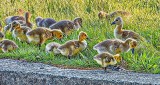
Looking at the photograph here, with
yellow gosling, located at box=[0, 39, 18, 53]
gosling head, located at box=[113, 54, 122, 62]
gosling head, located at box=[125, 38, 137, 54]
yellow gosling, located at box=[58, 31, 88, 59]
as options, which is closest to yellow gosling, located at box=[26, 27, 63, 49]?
yellow gosling, located at box=[0, 39, 18, 53]

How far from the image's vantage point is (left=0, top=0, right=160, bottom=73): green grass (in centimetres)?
786

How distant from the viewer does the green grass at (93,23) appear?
7863 millimetres

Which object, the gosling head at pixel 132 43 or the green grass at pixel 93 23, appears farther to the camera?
the gosling head at pixel 132 43

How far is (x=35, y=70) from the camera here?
24.3ft

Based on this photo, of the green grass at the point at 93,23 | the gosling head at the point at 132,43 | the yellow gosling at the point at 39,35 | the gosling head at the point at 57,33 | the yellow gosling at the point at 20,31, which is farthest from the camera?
the yellow gosling at the point at 20,31

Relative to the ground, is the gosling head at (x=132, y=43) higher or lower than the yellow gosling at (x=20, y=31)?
lower

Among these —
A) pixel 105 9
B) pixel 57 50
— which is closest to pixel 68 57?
pixel 57 50

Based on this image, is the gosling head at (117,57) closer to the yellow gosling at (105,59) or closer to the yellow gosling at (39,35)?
the yellow gosling at (105,59)

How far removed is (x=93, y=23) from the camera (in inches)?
408

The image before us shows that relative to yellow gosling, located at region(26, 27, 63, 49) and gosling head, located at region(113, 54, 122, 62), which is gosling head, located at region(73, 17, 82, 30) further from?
gosling head, located at region(113, 54, 122, 62)

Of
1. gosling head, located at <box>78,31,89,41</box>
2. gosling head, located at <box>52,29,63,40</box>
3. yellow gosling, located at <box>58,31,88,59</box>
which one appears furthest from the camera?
gosling head, located at <box>52,29,63,40</box>

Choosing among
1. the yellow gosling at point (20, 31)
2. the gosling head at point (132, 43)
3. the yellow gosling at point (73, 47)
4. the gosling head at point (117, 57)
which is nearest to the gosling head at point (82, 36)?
the yellow gosling at point (73, 47)

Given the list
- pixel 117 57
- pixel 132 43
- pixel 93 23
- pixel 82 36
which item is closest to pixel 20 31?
pixel 82 36

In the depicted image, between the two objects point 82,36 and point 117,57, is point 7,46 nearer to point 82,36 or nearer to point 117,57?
point 82,36
